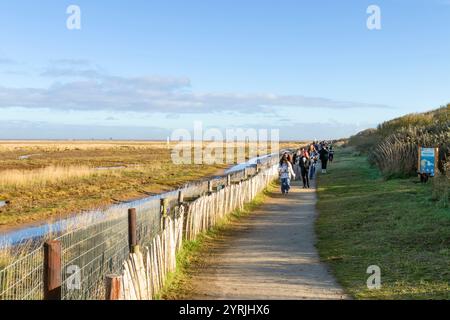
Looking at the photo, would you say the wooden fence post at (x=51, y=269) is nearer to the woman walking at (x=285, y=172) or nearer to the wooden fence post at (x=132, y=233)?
the wooden fence post at (x=132, y=233)

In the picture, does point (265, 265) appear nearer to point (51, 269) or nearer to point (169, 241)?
point (169, 241)

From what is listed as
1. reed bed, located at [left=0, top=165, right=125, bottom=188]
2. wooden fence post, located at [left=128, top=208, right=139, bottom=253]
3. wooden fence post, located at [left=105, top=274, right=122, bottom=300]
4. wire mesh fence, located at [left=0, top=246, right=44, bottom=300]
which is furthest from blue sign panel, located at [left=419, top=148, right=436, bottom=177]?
reed bed, located at [left=0, top=165, right=125, bottom=188]

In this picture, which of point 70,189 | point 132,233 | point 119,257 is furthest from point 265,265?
point 70,189

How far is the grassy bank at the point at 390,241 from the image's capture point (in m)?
6.78

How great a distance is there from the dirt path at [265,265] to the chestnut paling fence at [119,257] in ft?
2.01

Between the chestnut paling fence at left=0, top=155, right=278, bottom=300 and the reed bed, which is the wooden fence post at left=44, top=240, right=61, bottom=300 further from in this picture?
the reed bed

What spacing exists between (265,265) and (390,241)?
261 cm

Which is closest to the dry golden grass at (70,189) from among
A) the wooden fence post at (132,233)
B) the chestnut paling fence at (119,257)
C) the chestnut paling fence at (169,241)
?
the chestnut paling fence at (119,257)

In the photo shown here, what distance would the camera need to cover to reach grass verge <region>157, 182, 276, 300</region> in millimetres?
6996

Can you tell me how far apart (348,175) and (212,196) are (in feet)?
46.5

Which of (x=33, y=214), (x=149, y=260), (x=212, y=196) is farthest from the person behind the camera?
(x=33, y=214)
